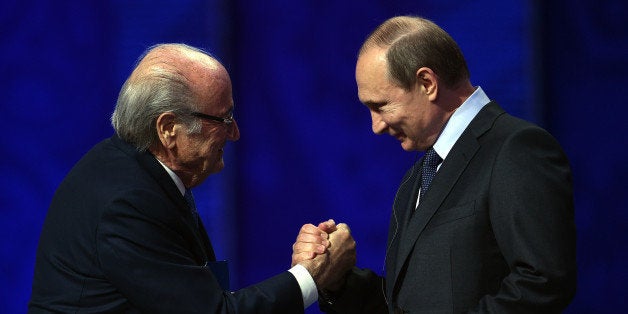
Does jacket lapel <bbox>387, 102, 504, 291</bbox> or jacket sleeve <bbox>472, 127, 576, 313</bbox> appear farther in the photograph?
jacket lapel <bbox>387, 102, 504, 291</bbox>

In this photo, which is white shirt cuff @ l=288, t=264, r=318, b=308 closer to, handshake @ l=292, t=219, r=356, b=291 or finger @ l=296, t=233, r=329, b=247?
handshake @ l=292, t=219, r=356, b=291

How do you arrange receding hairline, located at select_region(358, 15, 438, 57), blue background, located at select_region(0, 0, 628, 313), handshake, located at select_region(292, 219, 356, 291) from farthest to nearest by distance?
A: 1. blue background, located at select_region(0, 0, 628, 313)
2. handshake, located at select_region(292, 219, 356, 291)
3. receding hairline, located at select_region(358, 15, 438, 57)

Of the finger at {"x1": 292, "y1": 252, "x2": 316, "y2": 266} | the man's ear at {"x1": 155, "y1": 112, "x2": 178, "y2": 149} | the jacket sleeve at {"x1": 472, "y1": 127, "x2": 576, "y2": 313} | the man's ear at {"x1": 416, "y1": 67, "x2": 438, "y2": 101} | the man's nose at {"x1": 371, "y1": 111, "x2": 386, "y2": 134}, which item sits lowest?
the finger at {"x1": 292, "y1": 252, "x2": 316, "y2": 266}

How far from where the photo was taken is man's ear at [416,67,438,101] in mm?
2182

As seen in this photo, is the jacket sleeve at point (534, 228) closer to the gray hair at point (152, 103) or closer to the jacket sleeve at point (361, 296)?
the jacket sleeve at point (361, 296)

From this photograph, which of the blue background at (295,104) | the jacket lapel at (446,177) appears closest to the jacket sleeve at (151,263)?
the jacket lapel at (446,177)

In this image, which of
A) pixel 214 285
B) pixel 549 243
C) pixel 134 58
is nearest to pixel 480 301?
pixel 549 243

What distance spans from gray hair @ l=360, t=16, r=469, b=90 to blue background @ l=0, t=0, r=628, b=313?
1.26 m

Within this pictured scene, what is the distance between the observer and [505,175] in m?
1.96

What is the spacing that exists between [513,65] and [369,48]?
1.29 meters

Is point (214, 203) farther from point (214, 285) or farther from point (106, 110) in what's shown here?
point (214, 285)

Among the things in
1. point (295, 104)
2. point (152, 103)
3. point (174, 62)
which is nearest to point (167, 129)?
point (152, 103)

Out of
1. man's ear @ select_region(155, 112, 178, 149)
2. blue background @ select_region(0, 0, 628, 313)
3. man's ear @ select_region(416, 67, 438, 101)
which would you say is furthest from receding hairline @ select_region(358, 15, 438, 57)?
blue background @ select_region(0, 0, 628, 313)

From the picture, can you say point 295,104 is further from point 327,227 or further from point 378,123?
point 378,123
